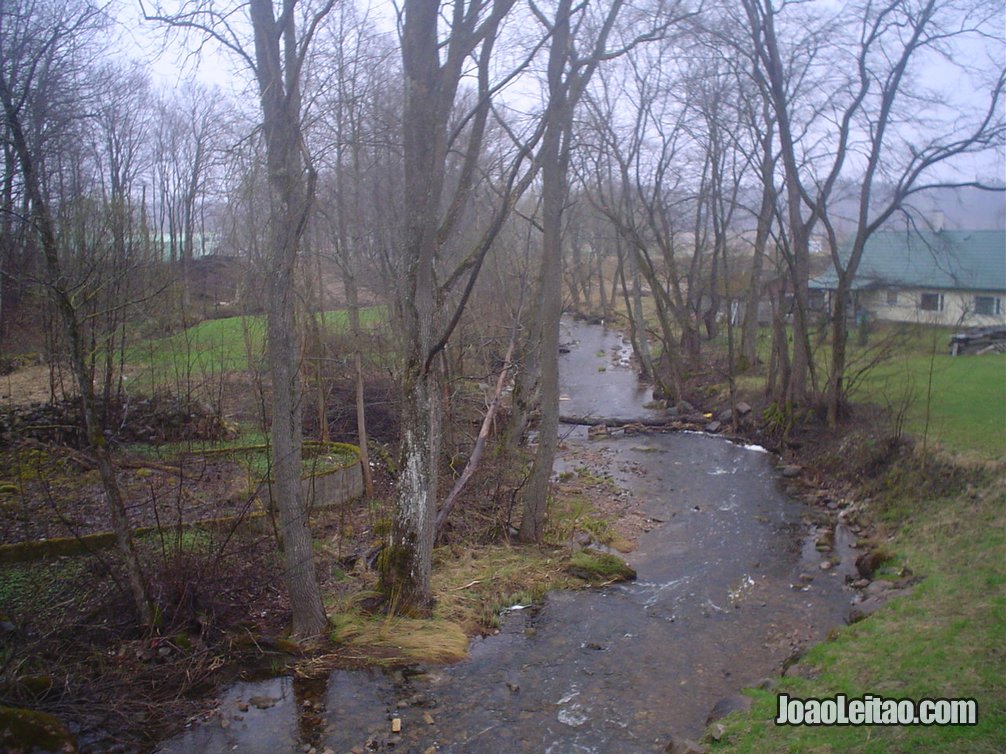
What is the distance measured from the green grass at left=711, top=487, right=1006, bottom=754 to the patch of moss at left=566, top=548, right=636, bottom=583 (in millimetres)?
3186

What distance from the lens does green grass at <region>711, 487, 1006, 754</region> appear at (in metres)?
5.68

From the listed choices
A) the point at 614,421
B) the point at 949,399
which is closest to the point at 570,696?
the point at 949,399

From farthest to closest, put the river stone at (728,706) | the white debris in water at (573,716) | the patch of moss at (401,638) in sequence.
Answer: the patch of moss at (401,638) < the white debris in water at (573,716) < the river stone at (728,706)

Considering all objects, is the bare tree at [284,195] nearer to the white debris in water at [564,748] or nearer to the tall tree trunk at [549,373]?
the white debris in water at [564,748]

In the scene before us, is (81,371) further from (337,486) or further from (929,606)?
(929,606)

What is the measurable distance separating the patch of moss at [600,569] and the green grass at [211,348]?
529cm

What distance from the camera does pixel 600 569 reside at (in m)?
11.2

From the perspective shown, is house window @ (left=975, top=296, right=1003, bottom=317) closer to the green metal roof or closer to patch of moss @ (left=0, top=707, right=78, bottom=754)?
the green metal roof

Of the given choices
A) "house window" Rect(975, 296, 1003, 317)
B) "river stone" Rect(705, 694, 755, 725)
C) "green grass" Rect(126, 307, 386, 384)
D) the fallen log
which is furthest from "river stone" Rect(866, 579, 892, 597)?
"house window" Rect(975, 296, 1003, 317)

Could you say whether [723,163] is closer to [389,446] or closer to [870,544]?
[389,446]

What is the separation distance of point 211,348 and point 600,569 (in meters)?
7.74

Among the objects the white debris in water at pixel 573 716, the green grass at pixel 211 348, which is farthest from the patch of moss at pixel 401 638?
the green grass at pixel 211 348

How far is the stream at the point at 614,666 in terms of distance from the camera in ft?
22.3

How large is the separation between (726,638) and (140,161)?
2404 cm
